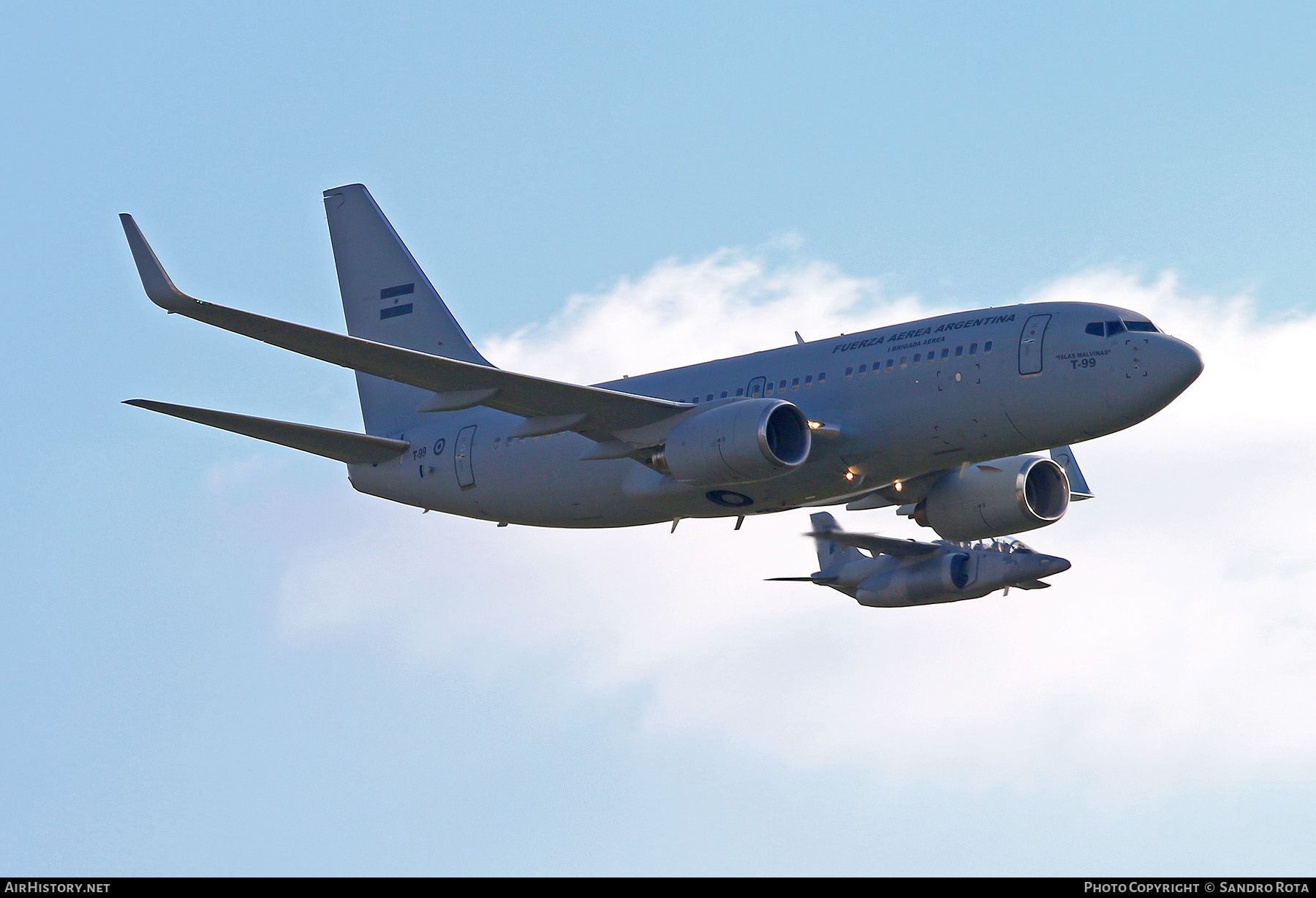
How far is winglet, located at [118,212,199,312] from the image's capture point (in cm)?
3272

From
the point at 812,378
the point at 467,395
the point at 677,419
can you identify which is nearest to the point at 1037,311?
the point at 812,378

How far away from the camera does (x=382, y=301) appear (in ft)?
173

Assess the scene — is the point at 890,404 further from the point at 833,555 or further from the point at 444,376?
the point at 833,555

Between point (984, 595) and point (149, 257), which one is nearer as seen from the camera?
point (149, 257)

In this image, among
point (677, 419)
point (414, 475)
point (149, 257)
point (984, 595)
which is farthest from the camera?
point (984, 595)

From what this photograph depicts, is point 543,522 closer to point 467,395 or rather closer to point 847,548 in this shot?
point 467,395

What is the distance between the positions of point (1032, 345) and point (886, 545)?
13.3 metres

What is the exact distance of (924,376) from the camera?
38688mm

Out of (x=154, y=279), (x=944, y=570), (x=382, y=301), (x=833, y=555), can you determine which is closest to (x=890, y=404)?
(x=944, y=570)

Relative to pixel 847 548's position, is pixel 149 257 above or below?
below

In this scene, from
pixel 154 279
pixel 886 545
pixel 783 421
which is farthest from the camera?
pixel 886 545

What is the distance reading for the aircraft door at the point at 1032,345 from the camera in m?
37.8

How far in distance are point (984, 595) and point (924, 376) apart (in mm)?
13753

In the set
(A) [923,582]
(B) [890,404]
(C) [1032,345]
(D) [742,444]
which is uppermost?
(A) [923,582]
